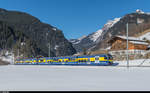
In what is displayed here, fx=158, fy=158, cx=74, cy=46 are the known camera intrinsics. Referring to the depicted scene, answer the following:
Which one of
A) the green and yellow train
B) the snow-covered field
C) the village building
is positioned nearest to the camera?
the snow-covered field

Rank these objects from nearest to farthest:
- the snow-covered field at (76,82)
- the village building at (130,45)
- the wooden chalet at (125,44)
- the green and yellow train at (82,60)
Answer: the snow-covered field at (76,82) → the green and yellow train at (82,60) → the village building at (130,45) → the wooden chalet at (125,44)

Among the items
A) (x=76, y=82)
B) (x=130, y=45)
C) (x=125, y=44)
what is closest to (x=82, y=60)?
(x=130, y=45)

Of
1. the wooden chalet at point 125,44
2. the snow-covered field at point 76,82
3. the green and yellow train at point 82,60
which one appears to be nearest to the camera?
the snow-covered field at point 76,82

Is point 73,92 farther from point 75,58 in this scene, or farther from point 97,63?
point 75,58

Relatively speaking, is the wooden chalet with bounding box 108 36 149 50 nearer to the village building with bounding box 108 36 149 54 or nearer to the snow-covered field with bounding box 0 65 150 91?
the village building with bounding box 108 36 149 54

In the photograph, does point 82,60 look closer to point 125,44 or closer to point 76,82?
point 125,44

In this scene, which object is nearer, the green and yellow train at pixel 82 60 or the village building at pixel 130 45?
the green and yellow train at pixel 82 60

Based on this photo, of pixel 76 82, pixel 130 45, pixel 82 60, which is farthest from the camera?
pixel 130 45

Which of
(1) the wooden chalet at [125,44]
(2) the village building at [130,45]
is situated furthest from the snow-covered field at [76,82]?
(1) the wooden chalet at [125,44]

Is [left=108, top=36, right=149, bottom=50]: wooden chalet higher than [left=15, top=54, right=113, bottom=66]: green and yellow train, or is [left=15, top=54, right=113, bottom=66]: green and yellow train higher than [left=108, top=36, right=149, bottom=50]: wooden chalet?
[left=108, top=36, right=149, bottom=50]: wooden chalet

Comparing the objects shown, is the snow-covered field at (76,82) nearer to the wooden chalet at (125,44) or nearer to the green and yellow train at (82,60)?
the green and yellow train at (82,60)

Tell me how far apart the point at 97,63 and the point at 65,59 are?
1242 centimetres

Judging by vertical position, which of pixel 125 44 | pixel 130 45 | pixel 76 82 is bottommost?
pixel 76 82

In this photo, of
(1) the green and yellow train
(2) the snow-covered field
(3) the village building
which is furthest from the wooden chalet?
(2) the snow-covered field
